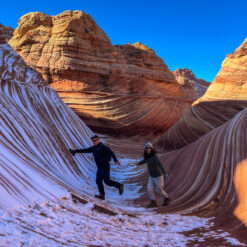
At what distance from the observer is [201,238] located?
2.68m

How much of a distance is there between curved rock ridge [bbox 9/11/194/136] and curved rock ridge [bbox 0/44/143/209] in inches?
206

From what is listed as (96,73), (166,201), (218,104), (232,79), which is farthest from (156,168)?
(96,73)

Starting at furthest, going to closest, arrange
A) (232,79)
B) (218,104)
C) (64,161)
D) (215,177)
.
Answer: (232,79) < (218,104) < (64,161) < (215,177)

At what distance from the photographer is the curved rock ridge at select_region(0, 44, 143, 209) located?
2.88m

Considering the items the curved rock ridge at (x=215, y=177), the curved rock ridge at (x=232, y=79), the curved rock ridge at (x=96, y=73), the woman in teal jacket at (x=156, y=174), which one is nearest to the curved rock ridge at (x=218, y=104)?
the curved rock ridge at (x=232, y=79)

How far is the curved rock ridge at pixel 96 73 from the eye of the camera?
1274 centimetres

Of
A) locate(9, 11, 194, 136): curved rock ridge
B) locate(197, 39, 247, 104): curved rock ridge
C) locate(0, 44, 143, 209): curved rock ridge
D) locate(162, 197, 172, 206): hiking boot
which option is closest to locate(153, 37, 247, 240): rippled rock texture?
locate(162, 197, 172, 206): hiking boot

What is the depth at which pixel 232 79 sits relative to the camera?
9.43 metres

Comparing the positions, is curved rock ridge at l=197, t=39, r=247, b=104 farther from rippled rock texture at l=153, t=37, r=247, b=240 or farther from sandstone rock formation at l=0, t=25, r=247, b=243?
sandstone rock formation at l=0, t=25, r=247, b=243

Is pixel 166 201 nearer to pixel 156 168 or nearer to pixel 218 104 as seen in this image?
pixel 156 168

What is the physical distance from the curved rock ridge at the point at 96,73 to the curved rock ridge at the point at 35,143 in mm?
5222

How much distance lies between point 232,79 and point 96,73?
656 centimetres

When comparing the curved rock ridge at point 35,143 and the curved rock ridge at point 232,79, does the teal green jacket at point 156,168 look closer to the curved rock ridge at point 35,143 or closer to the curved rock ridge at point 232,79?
the curved rock ridge at point 35,143

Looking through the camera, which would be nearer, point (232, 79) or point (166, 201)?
point (166, 201)
